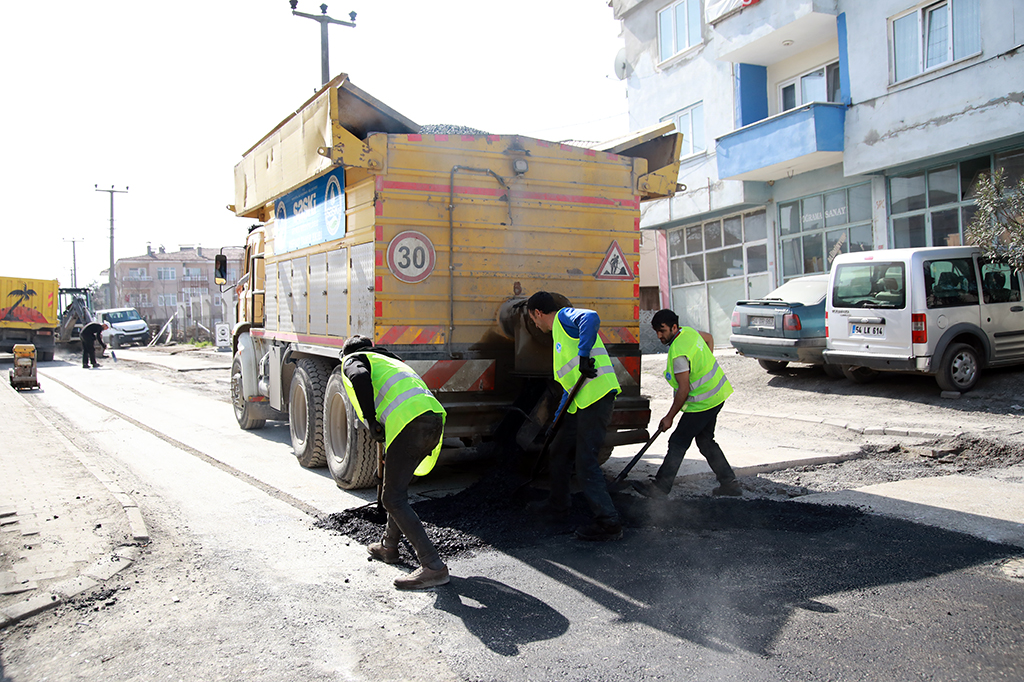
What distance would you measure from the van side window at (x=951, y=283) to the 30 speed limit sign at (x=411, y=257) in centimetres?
683

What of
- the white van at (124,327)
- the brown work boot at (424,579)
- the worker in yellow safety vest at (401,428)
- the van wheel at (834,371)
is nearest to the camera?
the brown work boot at (424,579)

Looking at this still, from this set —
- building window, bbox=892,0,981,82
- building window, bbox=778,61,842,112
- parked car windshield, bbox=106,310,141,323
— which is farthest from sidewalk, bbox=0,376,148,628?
parked car windshield, bbox=106,310,141,323

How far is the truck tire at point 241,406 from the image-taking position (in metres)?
9.87

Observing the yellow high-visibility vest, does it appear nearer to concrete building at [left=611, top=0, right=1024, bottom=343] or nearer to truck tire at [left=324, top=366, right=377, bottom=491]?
truck tire at [left=324, top=366, right=377, bottom=491]

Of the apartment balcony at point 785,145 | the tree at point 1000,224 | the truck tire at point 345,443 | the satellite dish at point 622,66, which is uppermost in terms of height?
the satellite dish at point 622,66

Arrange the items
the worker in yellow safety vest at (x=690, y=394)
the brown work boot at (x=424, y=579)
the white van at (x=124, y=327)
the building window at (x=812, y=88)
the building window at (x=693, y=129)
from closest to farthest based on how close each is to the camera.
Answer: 1. the brown work boot at (x=424, y=579)
2. the worker in yellow safety vest at (x=690, y=394)
3. the building window at (x=812, y=88)
4. the building window at (x=693, y=129)
5. the white van at (x=124, y=327)

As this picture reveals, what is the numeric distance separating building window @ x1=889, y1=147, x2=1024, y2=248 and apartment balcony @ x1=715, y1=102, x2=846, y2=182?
1.41 meters

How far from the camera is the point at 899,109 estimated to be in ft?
43.4

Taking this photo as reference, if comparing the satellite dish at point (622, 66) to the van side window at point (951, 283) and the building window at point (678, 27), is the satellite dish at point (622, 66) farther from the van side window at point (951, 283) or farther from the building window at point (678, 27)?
the van side window at point (951, 283)

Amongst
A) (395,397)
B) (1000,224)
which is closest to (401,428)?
(395,397)

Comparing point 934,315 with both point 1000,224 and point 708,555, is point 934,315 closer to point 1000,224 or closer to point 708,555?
point 1000,224

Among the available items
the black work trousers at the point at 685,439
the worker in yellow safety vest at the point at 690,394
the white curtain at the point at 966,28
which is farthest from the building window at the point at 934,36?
Result: the black work trousers at the point at 685,439

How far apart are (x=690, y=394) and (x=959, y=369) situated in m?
5.68

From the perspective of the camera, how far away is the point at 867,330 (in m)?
10.1
